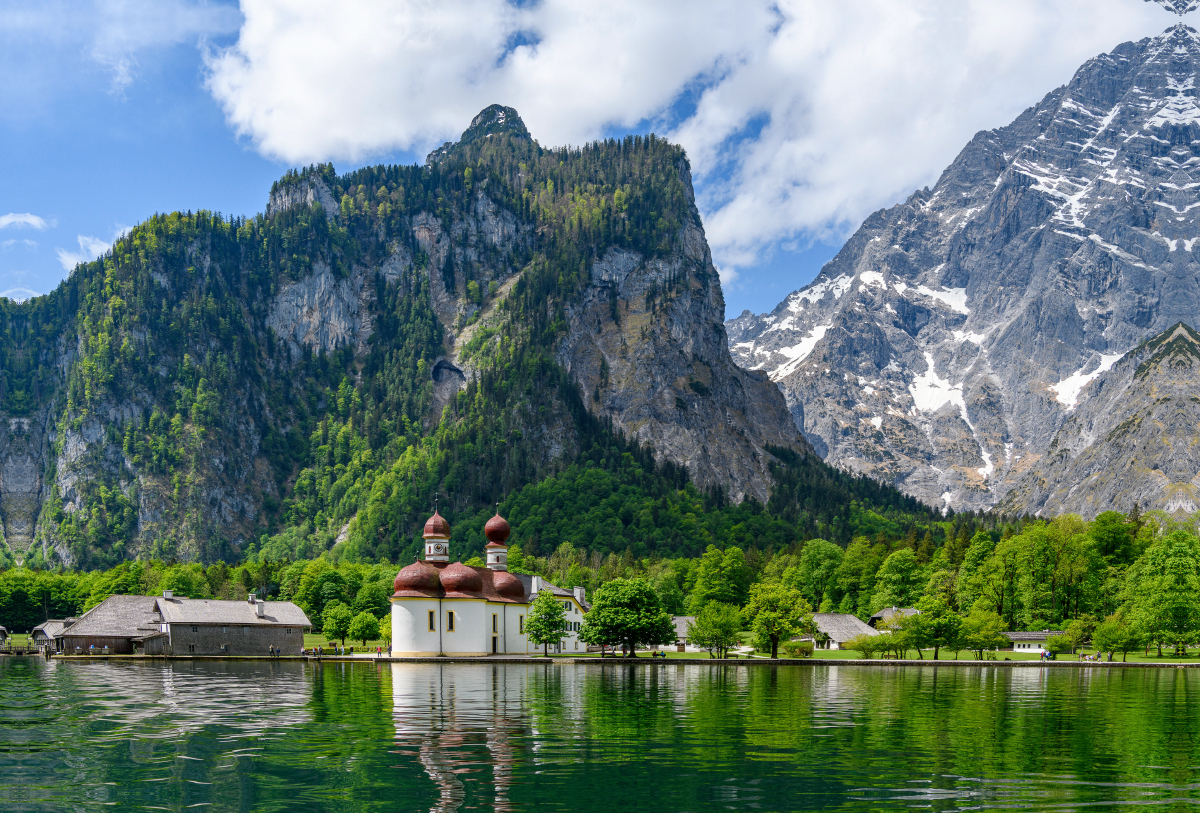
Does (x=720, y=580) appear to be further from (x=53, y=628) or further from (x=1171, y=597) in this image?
(x=53, y=628)

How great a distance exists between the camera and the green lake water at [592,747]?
30.5 m

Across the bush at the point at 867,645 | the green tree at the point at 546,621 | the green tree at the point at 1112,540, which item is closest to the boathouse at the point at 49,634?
the green tree at the point at 546,621

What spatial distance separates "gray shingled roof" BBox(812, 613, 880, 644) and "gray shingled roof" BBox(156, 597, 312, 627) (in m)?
65.7

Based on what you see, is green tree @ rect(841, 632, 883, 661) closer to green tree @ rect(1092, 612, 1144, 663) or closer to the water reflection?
green tree @ rect(1092, 612, 1144, 663)

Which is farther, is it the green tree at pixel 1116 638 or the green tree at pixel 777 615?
the green tree at pixel 1116 638

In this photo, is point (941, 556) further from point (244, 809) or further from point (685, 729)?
point (244, 809)

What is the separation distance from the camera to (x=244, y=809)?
2873 centimetres

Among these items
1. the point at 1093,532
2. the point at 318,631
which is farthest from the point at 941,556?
the point at 318,631

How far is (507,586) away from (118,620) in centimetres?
4721

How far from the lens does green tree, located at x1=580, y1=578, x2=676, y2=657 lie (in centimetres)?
10994

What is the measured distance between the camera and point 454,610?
120875mm

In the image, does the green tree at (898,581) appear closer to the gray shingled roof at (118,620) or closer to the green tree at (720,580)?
the green tree at (720,580)

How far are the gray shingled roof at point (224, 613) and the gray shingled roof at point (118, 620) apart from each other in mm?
2772

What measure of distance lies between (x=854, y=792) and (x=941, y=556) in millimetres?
139265
